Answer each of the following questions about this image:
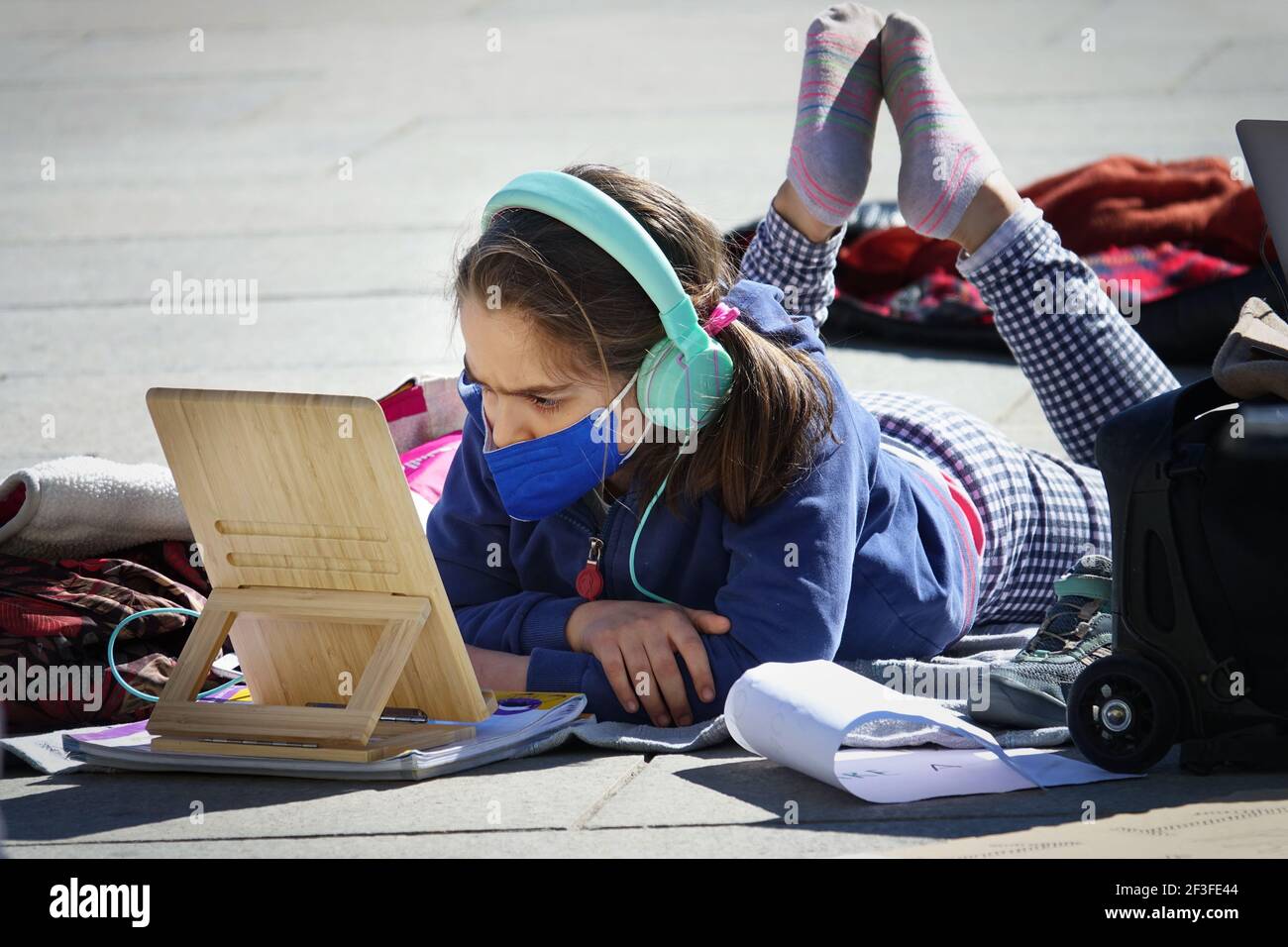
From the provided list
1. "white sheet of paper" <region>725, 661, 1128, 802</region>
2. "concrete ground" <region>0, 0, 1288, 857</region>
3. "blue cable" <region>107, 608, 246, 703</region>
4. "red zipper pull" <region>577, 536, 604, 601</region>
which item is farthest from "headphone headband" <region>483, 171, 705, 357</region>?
"blue cable" <region>107, 608, 246, 703</region>

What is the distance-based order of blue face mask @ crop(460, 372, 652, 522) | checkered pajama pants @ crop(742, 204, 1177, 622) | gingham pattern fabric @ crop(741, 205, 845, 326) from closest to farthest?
blue face mask @ crop(460, 372, 652, 522) → checkered pajama pants @ crop(742, 204, 1177, 622) → gingham pattern fabric @ crop(741, 205, 845, 326)

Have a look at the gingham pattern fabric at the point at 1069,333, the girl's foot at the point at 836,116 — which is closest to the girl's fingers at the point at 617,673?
the gingham pattern fabric at the point at 1069,333

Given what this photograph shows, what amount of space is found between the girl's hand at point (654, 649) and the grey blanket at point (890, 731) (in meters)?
0.04

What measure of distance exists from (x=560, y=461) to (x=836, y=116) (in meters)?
1.43

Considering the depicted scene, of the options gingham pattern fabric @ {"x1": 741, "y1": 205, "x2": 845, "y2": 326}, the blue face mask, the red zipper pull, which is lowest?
the red zipper pull

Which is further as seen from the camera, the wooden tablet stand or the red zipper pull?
the red zipper pull

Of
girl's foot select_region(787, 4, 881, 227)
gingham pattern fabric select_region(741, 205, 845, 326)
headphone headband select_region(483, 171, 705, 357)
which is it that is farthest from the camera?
gingham pattern fabric select_region(741, 205, 845, 326)

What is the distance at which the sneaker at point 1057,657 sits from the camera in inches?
107

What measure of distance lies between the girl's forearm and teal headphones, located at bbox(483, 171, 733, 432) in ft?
1.62

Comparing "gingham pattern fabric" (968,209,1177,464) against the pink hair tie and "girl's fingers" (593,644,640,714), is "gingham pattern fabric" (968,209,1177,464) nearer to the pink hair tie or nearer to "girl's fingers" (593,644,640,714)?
the pink hair tie

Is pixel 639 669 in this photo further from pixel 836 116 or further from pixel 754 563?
pixel 836 116

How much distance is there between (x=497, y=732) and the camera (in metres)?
2.70

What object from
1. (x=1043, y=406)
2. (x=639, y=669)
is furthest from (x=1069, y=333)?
(x=639, y=669)

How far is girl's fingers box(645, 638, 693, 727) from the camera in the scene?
279cm
